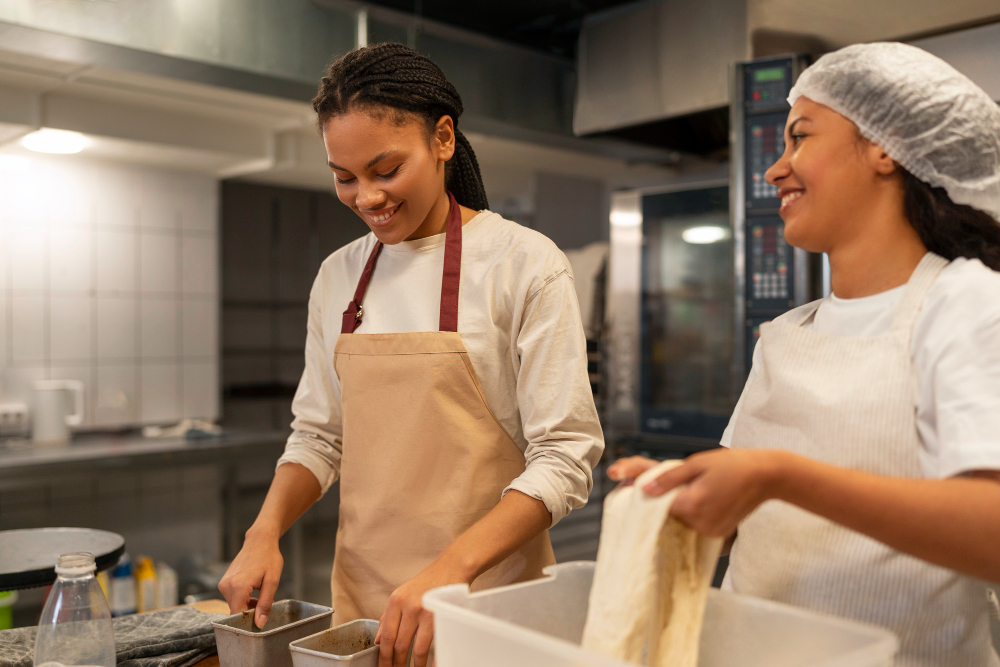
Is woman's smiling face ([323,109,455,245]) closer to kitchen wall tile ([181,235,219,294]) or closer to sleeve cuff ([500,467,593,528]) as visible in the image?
sleeve cuff ([500,467,593,528])

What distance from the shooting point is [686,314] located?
3.03 m

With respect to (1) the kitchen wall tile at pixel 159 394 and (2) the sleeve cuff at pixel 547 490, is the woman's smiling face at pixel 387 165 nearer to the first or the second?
(2) the sleeve cuff at pixel 547 490

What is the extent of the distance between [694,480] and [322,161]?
3.60 m

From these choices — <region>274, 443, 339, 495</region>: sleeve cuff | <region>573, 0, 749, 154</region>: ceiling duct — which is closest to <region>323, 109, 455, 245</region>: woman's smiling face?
<region>274, 443, 339, 495</region>: sleeve cuff

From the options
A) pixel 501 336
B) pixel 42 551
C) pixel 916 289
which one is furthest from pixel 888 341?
pixel 42 551

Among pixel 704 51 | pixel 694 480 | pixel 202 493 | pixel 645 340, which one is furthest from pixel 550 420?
pixel 202 493

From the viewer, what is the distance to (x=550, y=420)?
1091 mm

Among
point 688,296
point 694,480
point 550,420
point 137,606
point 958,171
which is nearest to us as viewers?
point 694,480

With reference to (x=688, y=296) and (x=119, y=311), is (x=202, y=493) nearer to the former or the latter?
(x=119, y=311)

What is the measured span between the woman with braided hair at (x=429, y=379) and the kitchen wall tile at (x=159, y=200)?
290 cm

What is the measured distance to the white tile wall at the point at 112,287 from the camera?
3.46 meters

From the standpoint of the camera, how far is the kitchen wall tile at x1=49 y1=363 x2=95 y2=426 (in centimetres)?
358

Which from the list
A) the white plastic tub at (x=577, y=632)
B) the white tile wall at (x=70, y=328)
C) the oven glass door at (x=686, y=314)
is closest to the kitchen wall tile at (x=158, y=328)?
the white tile wall at (x=70, y=328)

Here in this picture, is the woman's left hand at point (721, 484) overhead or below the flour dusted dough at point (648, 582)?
overhead
